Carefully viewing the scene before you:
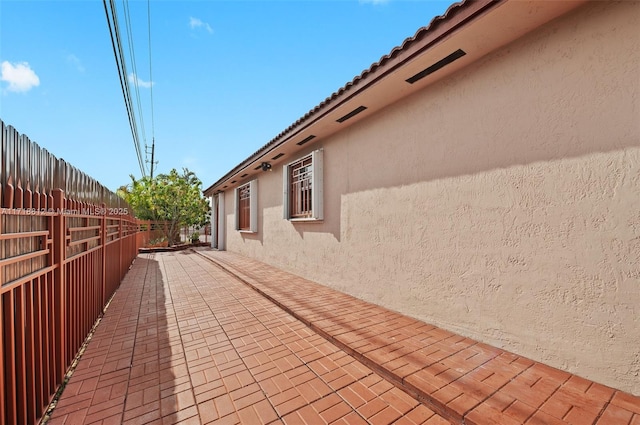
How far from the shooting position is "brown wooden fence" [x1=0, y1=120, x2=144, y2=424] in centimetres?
160

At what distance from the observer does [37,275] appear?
196 centimetres

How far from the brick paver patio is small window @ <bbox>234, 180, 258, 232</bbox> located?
5.40 m

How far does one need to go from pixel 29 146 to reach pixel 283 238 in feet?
19.3

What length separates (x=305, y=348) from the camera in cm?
303

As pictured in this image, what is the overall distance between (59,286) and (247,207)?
8341 mm

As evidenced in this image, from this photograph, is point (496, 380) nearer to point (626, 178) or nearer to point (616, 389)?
point (616, 389)

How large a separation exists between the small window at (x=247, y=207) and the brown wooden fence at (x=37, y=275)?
6.04 metres

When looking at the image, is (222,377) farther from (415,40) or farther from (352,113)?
(352,113)

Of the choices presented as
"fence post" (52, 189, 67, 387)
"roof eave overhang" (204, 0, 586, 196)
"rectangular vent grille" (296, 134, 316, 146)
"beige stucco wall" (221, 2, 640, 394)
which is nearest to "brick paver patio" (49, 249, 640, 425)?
"fence post" (52, 189, 67, 387)

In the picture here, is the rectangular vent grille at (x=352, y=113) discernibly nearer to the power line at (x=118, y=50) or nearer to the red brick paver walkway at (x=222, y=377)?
the red brick paver walkway at (x=222, y=377)

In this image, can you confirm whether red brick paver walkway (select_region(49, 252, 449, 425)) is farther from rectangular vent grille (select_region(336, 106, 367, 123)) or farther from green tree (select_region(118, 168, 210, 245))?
green tree (select_region(118, 168, 210, 245))

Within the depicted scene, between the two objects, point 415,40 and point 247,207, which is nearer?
point 415,40

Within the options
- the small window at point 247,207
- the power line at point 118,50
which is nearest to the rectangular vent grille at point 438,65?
the power line at point 118,50

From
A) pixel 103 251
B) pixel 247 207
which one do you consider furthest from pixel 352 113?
pixel 247 207
